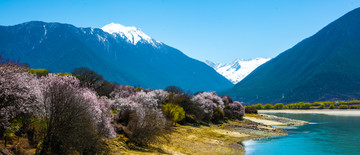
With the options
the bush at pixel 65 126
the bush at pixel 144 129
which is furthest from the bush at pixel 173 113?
the bush at pixel 65 126

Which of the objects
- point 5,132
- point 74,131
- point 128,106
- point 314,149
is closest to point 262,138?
point 314,149

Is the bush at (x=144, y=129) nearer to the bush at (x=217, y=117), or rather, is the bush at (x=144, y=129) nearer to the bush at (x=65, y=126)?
the bush at (x=65, y=126)

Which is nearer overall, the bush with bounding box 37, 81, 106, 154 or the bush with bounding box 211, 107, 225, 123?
the bush with bounding box 37, 81, 106, 154

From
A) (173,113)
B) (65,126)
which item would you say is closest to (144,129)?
(65,126)

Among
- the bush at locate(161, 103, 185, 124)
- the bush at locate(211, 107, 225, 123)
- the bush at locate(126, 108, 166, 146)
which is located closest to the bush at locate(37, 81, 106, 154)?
the bush at locate(126, 108, 166, 146)

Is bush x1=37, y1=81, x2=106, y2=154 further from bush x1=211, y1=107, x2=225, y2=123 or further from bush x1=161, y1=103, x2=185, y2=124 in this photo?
bush x1=211, y1=107, x2=225, y2=123

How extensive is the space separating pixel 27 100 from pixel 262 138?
47579 mm

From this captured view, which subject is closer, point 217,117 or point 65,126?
point 65,126

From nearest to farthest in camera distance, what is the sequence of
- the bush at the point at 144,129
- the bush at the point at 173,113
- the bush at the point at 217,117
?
the bush at the point at 144,129 < the bush at the point at 173,113 < the bush at the point at 217,117

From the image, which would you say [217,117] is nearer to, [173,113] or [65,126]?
[173,113]

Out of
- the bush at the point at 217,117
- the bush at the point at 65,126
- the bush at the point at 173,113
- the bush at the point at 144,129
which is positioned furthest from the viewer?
the bush at the point at 217,117

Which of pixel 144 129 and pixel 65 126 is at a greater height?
pixel 65 126

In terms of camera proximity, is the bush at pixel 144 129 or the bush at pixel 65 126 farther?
the bush at pixel 144 129

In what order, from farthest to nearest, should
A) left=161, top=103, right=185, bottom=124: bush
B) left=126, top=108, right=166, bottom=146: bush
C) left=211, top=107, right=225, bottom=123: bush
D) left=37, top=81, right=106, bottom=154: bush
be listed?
left=211, top=107, right=225, bottom=123: bush → left=161, top=103, right=185, bottom=124: bush → left=126, top=108, right=166, bottom=146: bush → left=37, top=81, right=106, bottom=154: bush
